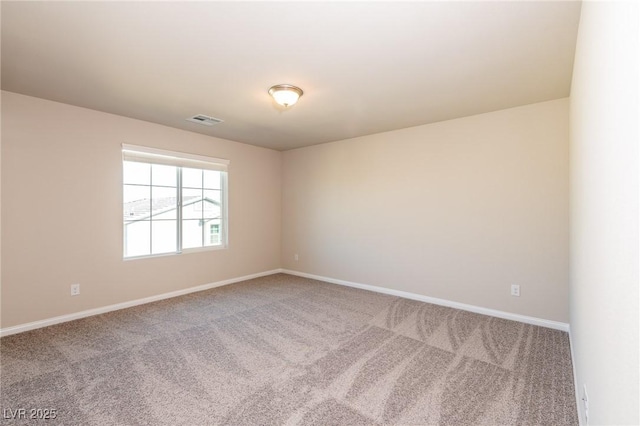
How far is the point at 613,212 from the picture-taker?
0.96m

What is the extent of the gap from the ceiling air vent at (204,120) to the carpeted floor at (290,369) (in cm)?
238

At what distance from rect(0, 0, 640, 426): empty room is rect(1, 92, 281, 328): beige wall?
0.07 feet

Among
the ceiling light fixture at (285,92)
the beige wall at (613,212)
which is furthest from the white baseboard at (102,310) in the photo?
the beige wall at (613,212)

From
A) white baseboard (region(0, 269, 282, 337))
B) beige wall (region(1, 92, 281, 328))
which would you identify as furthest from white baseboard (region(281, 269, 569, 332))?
beige wall (region(1, 92, 281, 328))

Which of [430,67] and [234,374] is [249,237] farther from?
[430,67]

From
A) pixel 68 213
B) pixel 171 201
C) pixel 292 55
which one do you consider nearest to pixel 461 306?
pixel 292 55

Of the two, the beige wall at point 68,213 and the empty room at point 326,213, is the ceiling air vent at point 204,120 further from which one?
the beige wall at point 68,213

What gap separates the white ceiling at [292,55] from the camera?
5.85ft

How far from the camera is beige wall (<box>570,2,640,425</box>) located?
2.38ft

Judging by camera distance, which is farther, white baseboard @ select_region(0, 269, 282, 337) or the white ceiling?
white baseboard @ select_region(0, 269, 282, 337)

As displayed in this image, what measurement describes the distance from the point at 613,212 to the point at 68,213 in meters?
4.43

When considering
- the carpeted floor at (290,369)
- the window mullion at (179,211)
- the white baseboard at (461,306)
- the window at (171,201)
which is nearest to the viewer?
the carpeted floor at (290,369)

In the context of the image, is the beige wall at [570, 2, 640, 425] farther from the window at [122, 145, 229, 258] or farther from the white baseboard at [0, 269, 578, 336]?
the window at [122, 145, 229, 258]

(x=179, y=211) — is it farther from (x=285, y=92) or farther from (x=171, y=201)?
(x=285, y=92)
